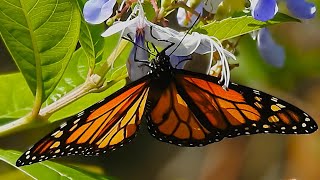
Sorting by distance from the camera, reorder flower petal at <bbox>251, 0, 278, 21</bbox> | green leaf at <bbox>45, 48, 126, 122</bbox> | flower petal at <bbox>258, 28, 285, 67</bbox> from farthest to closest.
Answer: green leaf at <bbox>45, 48, 126, 122</bbox> → flower petal at <bbox>258, 28, 285, 67</bbox> → flower petal at <bbox>251, 0, 278, 21</bbox>

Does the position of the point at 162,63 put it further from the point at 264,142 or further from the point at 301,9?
the point at 264,142

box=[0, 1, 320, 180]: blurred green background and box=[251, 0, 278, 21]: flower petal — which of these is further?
box=[0, 1, 320, 180]: blurred green background

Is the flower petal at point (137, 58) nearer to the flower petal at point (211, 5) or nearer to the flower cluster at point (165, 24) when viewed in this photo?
the flower cluster at point (165, 24)

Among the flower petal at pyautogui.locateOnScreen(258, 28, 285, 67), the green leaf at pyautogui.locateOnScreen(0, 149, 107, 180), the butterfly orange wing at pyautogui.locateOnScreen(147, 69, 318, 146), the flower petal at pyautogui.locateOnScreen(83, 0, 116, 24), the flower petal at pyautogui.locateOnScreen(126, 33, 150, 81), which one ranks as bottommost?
the green leaf at pyautogui.locateOnScreen(0, 149, 107, 180)

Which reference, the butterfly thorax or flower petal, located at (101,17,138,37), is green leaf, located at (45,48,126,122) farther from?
flower petal, located at (101,17,138,37)

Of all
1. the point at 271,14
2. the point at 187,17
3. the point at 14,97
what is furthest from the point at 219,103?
the point at 14,97

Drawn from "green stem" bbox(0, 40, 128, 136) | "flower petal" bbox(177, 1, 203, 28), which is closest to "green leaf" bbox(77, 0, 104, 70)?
"green stem" bbox(0, 40, 128, 136)

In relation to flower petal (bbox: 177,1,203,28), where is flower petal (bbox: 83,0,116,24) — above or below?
above
